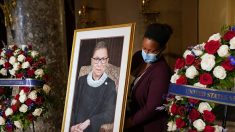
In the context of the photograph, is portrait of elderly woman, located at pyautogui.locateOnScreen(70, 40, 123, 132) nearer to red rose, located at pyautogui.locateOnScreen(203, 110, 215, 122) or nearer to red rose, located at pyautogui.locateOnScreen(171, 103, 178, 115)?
red rose, located at pyautogui.locateOnScreen(171, 103, 178, 115)

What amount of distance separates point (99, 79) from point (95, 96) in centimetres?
12

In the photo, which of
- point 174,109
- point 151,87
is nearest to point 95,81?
point 151,87

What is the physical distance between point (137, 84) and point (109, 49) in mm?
296

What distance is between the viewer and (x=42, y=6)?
116 inches

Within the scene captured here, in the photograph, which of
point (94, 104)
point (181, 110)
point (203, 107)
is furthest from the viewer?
point (94, 104)

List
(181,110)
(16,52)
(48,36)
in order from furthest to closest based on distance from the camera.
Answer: (48,36)
(16,52)
(181,110)

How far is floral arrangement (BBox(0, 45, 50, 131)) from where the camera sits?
8.33 feet

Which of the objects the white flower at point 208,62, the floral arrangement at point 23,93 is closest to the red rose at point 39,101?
the floral arrangement at point 23,93

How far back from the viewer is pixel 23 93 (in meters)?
2.54

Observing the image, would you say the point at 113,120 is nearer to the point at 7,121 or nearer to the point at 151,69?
the point at 151,69

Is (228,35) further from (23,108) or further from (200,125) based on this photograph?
(23,108)

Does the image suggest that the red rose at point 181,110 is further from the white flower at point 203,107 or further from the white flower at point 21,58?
Answer: the white flower at point 21,58

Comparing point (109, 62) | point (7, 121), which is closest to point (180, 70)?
point (109, 62)

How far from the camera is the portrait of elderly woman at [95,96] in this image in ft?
6.89
